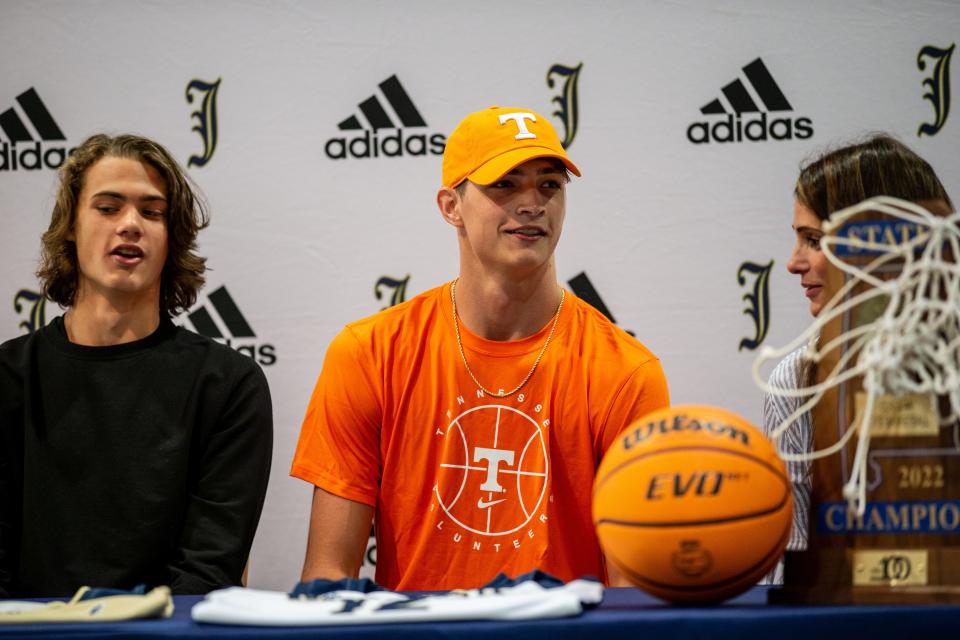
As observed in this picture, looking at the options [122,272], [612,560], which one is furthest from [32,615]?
[122,272]

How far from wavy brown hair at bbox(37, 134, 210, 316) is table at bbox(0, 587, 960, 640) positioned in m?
1.54

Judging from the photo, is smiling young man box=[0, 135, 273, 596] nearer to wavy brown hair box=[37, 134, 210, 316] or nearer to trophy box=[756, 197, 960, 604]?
wavy brown hair box=[37, 134, 210, 316]

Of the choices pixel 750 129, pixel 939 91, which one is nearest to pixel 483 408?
pixel 750 129

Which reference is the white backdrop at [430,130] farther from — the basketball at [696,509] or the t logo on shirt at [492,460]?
the basketball at [696,509]

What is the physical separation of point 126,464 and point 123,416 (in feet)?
0.38

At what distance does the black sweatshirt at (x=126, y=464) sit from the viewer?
2.29 metres

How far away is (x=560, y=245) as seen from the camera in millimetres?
2887

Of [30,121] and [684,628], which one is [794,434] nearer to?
[684,628]

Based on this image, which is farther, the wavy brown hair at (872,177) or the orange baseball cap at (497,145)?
the orange baseball cap at (497,145)

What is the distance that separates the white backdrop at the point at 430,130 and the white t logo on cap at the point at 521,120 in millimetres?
520

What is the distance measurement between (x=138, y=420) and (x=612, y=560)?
1445 millimetres

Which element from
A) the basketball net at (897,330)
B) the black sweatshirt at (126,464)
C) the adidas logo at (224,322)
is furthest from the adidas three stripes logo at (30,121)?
the basketball net at (897,330)

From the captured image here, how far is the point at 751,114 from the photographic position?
288 cm

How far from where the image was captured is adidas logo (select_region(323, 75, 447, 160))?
9.64ft
